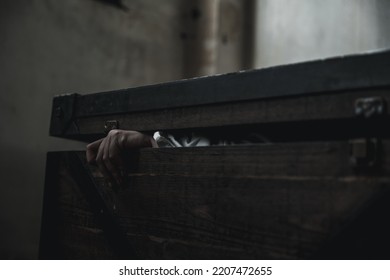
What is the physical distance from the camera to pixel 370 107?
806mm

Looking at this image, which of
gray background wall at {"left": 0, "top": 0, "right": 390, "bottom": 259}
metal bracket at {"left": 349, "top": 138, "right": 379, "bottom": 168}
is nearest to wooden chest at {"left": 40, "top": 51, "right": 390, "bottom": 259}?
metal bracket at {"left": 349, "top": 138, "right": 379, "bottom": 168}

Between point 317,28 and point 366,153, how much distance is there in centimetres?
380

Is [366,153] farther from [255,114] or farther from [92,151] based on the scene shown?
[92,151]

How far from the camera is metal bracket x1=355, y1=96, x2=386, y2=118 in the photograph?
797mm

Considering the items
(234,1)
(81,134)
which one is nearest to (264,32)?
(234,1)

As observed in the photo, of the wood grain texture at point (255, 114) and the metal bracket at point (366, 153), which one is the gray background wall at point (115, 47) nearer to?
the wood grain texture at point (255, 114)

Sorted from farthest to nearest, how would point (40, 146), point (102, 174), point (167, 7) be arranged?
point (167, 7), point (40, 146), point (102, 174)

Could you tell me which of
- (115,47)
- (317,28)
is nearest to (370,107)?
(115,47)

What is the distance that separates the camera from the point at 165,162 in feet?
3.54

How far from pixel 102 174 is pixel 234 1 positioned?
3.57m

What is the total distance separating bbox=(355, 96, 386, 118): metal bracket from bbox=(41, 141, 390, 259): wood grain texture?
6 centimetres

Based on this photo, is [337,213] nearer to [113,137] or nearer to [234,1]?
[113,137]

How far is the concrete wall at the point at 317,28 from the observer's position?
4227 mm

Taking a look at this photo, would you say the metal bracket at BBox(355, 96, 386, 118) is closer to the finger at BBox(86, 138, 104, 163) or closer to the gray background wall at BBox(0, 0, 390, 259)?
the finger at BBox(86, 138, 104, 163)
